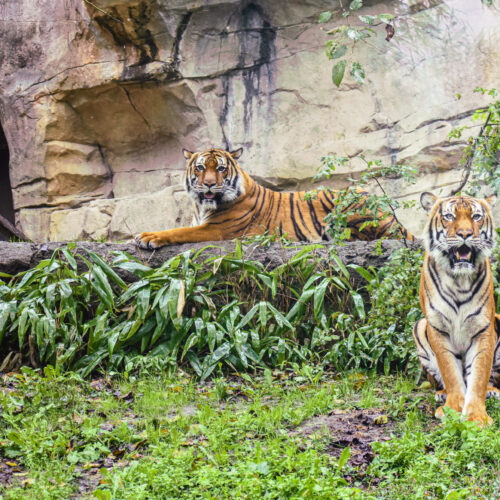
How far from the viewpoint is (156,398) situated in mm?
4238

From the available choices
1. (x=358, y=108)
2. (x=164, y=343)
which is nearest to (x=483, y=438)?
(x=164, y=343)

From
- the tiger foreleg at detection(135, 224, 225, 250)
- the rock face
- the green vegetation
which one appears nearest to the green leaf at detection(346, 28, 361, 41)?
the green vegetation

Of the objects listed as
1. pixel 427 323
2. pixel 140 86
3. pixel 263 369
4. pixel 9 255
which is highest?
pixel 140 86

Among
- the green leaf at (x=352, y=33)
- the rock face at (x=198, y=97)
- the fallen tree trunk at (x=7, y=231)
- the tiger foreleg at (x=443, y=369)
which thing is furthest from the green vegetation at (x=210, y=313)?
the rock face at (x=198, y=97)

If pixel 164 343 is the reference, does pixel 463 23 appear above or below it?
above

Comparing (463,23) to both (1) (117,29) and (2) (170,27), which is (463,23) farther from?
(1) (117,29)

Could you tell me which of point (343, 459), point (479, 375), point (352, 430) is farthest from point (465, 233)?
point (343, 459)

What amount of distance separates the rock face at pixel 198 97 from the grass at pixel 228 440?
5.00 meters

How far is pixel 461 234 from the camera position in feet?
11.9

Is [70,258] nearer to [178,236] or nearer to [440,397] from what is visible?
[178,236]

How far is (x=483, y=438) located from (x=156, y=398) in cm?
208

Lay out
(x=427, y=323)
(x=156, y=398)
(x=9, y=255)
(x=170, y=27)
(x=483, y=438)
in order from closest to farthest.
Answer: (x=483, y=438), (x=427, y=323), (x=156, y=398), (x=9, y=255), (x=170, y=27)

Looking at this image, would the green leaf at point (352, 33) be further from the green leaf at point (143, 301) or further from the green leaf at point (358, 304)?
the green leaf at point (143, 301)

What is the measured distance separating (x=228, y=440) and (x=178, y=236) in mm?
2806
